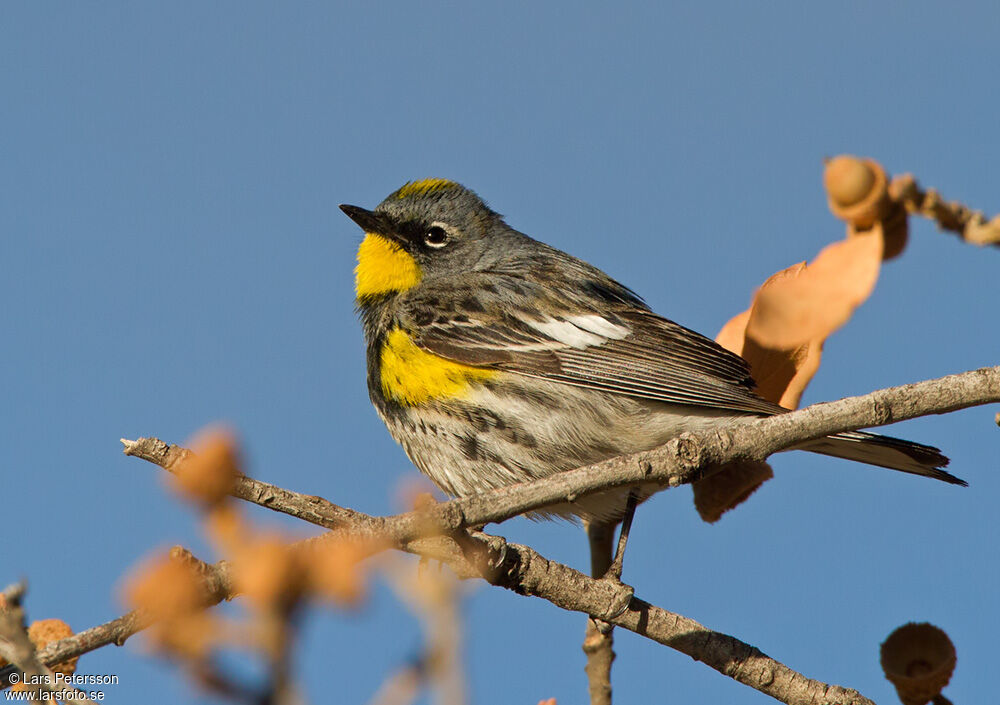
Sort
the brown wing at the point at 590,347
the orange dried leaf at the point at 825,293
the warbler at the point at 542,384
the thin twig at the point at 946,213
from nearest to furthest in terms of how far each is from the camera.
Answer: the thin twig at the point at 946,213 < the orange dried leaf at the point at 825,293 < the warbler at the point at 542,384 < the brown wing at the point at 590,347

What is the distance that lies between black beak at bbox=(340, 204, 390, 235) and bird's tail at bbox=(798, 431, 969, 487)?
3.40 meters

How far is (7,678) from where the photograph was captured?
2189 millimetres

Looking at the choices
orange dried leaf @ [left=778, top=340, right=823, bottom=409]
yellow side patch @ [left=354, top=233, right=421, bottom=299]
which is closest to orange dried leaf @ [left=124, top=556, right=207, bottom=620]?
orange dried leaf @ [left=778, top=340, right=823, bottom=409]

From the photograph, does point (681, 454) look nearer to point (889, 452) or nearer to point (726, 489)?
point (726, 489)

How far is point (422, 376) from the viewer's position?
6.36 m

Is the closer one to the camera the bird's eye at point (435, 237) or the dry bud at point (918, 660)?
the dry bud at point (918, 660)

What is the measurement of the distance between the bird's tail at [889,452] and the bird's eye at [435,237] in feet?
10.2

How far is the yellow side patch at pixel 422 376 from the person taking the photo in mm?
6266

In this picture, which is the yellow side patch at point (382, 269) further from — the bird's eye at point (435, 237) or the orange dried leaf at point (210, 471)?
the orange dried leaf at point (210, 471)

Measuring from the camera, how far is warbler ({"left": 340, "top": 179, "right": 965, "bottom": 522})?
6.12 meters

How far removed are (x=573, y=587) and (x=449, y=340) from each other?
263 centimetres

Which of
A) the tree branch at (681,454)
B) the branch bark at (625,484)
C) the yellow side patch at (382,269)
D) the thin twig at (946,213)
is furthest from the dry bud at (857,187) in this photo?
the yellow side patch at (382,269)

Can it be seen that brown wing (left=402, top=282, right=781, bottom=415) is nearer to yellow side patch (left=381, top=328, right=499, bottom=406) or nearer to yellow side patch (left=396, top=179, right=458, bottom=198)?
yellow side patch (left=381, top=328, right=499, bottom=406)

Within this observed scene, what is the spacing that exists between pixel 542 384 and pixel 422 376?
0.70 m
